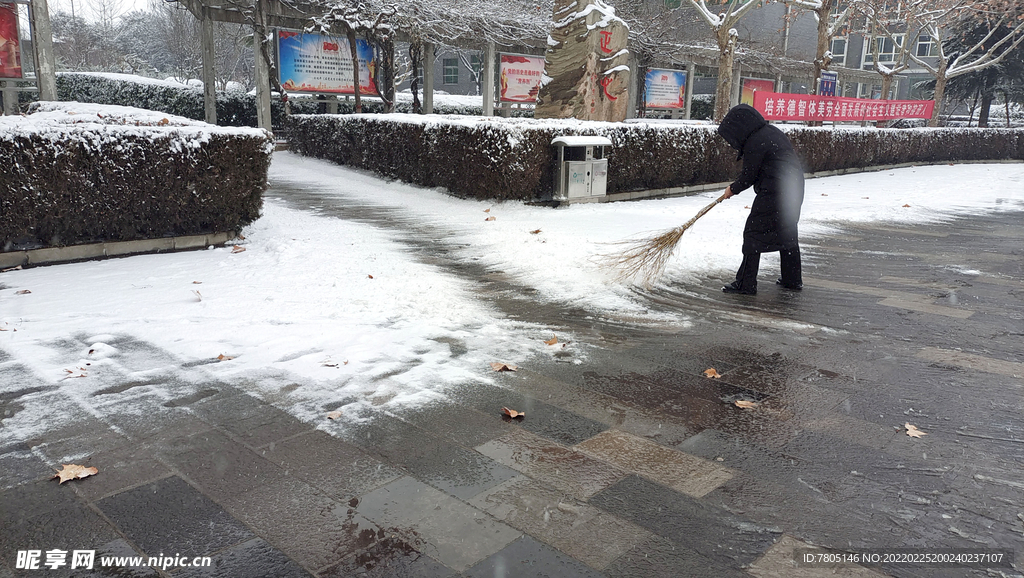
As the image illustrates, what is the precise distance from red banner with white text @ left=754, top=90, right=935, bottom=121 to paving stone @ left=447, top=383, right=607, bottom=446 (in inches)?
623

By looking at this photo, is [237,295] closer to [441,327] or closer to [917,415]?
[441,327]

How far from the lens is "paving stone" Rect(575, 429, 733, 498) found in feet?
9.53

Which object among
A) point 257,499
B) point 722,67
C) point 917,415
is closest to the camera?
point 257,499

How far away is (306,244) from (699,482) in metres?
5.68

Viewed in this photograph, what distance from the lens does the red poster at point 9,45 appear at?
1305 centimetres

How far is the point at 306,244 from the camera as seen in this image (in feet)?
24.8

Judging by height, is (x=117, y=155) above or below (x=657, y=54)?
below

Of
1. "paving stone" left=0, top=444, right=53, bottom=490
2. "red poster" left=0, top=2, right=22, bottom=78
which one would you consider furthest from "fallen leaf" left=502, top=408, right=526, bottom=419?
"red poster" left=0, top=2, right=22, bottom=78

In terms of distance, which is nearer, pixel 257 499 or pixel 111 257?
pixel 257 499

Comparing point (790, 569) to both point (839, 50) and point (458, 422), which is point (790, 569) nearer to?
point (458, 422)

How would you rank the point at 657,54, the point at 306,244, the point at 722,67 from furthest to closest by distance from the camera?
the point at 657,54 < the point at 722,67 < the point at 306,244

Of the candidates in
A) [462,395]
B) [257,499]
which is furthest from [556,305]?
[257,499]

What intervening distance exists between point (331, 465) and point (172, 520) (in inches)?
25.6

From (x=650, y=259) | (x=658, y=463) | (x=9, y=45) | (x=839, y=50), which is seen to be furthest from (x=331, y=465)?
(x=839, y=50)
